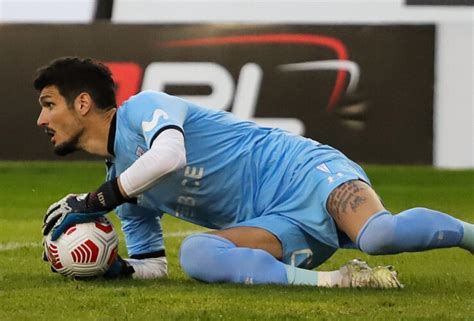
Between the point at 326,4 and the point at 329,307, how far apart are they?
13.4 m

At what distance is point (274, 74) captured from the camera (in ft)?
58.0

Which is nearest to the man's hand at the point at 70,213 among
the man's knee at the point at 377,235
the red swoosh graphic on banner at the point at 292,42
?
the man's knee at the point at 377,235

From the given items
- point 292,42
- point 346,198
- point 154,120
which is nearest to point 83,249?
point 154,120

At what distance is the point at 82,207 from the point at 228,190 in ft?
2.34

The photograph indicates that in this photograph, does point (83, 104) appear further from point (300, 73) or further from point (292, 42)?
point (292, 42)

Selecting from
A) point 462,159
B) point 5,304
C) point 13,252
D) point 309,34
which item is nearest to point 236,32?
point 309,34

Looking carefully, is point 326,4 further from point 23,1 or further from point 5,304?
point 5,304

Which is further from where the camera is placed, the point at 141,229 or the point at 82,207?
the point at 141,229

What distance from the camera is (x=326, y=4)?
18.6m

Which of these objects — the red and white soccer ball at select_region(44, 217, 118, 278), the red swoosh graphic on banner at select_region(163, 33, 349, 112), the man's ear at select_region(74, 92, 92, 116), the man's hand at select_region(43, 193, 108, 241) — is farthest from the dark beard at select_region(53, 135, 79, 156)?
the red swoosh graphic on banner at select_region(163, 33, 349, 112)

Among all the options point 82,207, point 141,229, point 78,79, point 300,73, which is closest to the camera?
point 82,207

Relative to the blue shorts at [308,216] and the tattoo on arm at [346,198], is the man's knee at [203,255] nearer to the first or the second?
the blue shorts at [308,216]

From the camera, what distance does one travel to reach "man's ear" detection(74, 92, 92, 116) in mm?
6453

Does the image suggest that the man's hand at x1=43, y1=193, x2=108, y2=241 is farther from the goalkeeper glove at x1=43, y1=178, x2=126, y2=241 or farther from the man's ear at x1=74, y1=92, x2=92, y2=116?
the man's ear at x1=74, y1=92, x2=92, y2=116
